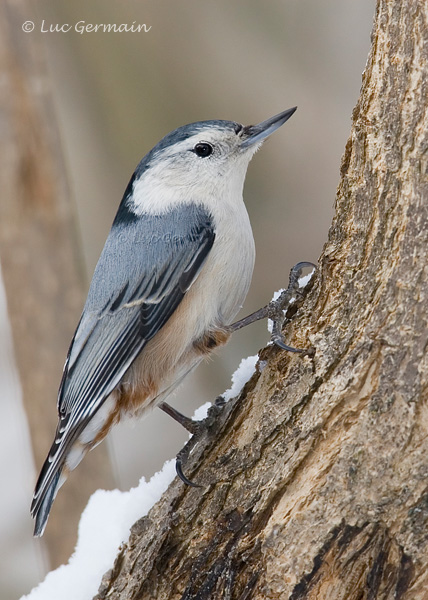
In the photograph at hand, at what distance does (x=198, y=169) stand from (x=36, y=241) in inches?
41.3

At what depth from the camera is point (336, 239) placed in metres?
1.60

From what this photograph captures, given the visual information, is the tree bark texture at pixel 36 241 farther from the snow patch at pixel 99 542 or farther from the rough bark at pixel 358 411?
the rough bark at pixel 358 411

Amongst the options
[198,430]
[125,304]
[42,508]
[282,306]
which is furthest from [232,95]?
[42,508]

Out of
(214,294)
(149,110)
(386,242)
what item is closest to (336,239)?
(386,242)

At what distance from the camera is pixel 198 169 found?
2.34m

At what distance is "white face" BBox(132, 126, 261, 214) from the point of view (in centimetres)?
232

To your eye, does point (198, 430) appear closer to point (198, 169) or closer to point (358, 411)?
point (358, 411)

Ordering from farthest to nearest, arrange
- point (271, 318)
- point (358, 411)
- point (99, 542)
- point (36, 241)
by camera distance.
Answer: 1. point (36, 241)
2. point (99, 542)
3. point (271, 318)
4. point (358, 411)

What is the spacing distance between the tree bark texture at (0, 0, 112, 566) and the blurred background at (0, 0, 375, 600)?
96 centimetres

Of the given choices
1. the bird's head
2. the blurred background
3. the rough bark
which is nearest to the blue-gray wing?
the bird's head

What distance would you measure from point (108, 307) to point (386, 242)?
3.34 feet

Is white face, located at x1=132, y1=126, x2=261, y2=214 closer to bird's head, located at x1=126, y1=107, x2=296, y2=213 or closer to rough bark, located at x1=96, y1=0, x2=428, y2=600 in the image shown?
bird's head, located at x1=126, y1=107, x2=296, y2=213

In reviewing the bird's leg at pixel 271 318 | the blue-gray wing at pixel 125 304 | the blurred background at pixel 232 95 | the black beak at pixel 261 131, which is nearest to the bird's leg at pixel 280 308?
the bird's leg at pixel 271 318

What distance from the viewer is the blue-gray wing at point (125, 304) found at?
209cm
